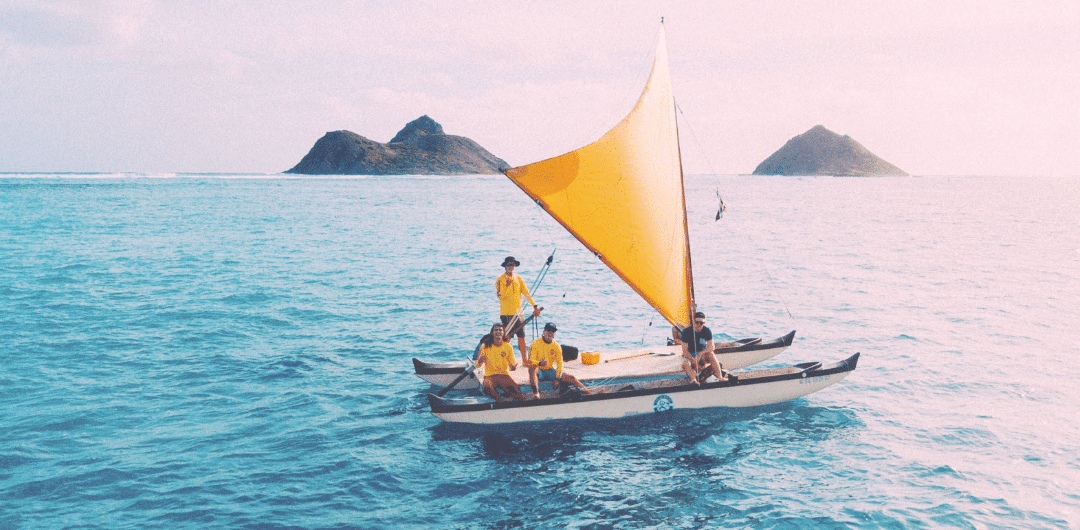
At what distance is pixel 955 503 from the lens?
12.6 meters

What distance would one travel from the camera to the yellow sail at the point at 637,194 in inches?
656

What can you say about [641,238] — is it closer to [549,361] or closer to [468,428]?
[549,361]

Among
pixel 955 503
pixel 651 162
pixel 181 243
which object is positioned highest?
pixel 651 162

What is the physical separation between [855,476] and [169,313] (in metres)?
27.2

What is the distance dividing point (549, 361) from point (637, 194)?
5183mm

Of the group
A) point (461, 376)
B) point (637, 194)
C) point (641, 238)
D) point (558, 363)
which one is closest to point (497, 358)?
point (461, 376)

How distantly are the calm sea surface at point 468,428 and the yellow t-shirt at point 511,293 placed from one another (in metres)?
3.57

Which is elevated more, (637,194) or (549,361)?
(637,194)

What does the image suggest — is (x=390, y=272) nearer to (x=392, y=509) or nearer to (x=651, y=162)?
(x=651, y=162)

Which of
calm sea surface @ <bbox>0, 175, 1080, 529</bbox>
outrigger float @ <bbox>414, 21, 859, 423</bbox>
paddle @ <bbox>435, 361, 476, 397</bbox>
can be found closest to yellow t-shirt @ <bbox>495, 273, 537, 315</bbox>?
paddle @ <bbox>435, 361, 476, 397</bbox>

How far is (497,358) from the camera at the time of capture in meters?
15.6

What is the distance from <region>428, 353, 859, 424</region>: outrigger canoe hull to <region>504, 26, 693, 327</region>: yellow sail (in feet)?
7.86

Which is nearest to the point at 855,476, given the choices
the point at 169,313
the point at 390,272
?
the point at 169,313

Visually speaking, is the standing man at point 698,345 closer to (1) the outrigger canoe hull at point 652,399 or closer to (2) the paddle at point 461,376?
(1) the outrigger canoe hull at point 652,399
